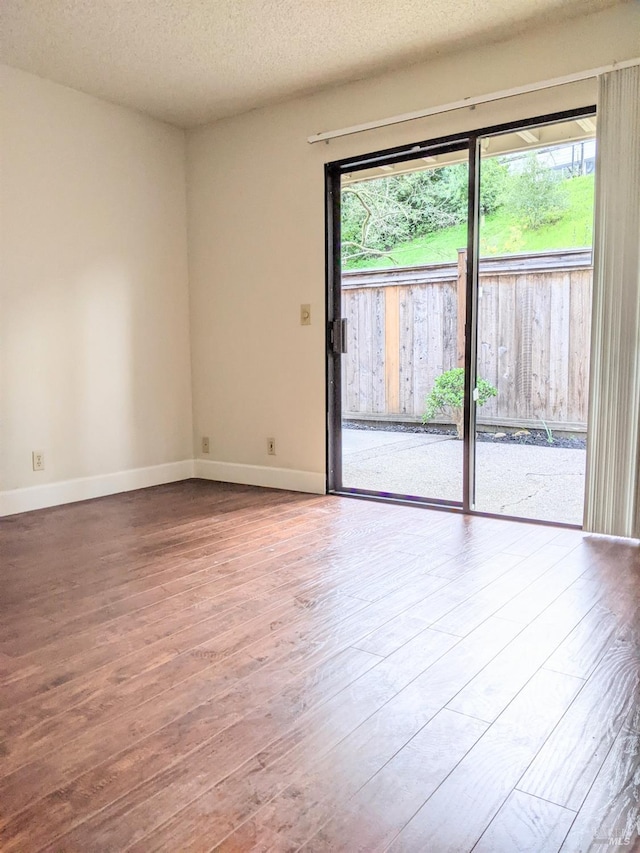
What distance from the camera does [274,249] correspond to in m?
4.31

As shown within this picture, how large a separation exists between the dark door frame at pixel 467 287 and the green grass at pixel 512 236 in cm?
18

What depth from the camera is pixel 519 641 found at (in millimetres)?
1977

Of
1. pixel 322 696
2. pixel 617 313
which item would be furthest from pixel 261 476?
pixel 322 696

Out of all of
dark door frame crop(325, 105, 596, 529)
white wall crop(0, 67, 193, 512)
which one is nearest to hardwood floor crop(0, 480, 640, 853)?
dark door frame crop(325, 105, 596, 529)

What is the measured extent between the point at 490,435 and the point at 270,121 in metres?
2.54

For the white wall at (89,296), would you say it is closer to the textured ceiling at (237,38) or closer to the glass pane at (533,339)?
the textured ceiling at (237,38)

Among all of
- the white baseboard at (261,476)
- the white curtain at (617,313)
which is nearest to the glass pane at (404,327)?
the white baseboard at (261,476)

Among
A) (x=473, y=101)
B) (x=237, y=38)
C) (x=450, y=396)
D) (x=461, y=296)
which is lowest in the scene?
(x=450, y=396)

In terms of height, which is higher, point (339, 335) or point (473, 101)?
point (473, 101)

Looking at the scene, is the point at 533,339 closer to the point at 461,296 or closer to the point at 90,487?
the point at 461,296

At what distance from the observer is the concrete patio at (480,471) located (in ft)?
12.9

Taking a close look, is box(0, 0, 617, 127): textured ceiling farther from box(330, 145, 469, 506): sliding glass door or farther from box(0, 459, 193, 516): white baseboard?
box(0, 459, 193, 516): white baseboard

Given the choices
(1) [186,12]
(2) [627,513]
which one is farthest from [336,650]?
(1) [186,12]

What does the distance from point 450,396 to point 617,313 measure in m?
1.52
